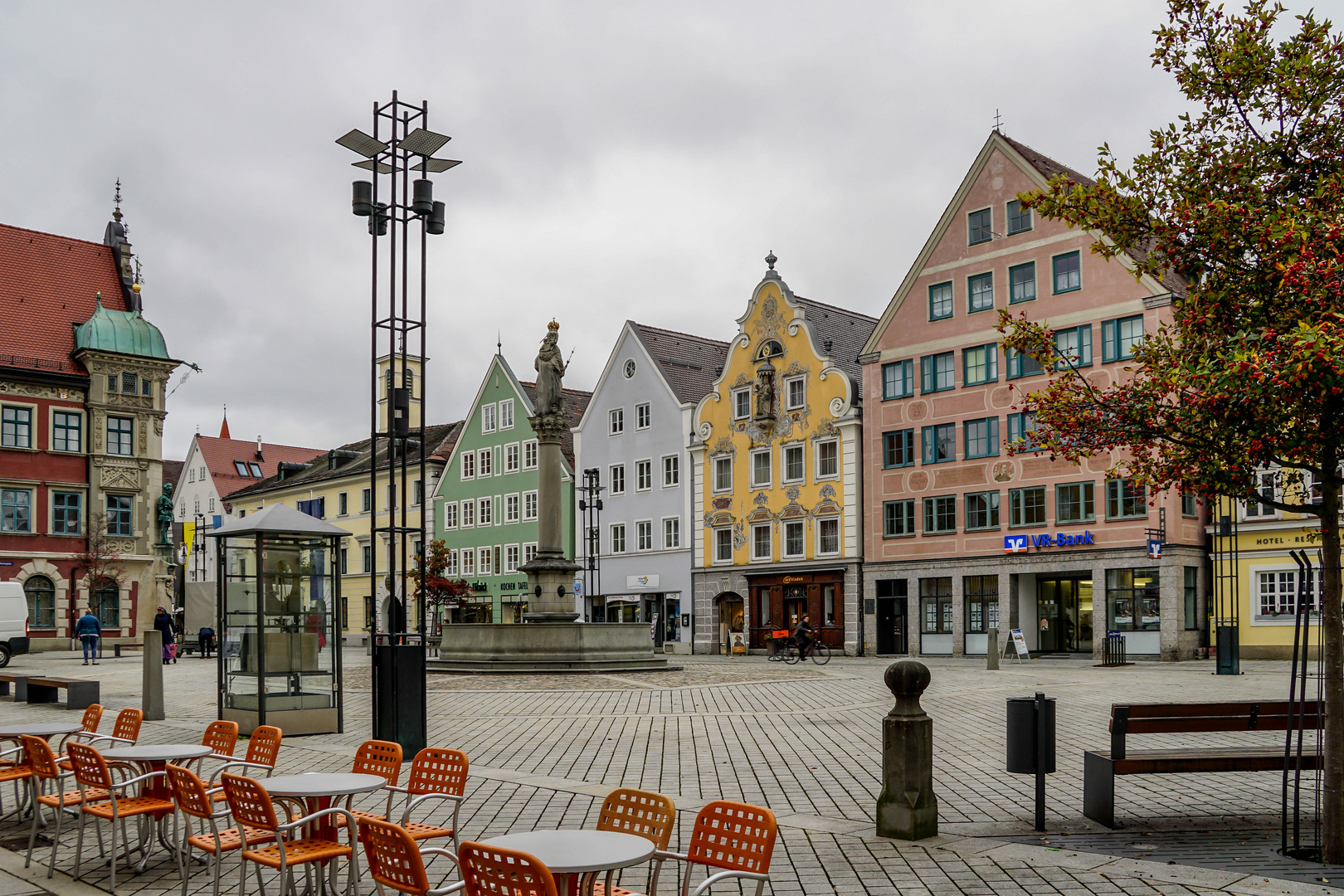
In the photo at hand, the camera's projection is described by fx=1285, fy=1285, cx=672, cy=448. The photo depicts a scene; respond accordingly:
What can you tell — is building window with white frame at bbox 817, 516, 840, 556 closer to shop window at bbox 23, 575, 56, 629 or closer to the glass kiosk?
shop window at bbox 23, 575, 56, 629

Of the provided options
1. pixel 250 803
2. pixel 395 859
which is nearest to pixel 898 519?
pixel 250 803

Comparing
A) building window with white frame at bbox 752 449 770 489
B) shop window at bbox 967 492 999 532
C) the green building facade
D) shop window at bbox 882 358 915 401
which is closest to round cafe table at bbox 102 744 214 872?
shop window at bbox 967 492 999 532

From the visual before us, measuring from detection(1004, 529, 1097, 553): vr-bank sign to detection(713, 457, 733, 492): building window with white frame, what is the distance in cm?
1286

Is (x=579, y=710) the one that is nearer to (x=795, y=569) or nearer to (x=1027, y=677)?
(x=1027, y=677)

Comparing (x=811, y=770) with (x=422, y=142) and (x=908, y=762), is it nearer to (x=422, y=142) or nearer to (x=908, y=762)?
(x=908, y=762)

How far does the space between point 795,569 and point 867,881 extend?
39773 mm

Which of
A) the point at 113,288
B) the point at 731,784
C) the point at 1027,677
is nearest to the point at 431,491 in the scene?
the point at 113,288

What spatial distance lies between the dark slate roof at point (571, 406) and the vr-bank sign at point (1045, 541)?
24136 mm

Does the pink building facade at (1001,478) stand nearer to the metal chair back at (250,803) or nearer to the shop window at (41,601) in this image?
the metal chair back at (250,803)

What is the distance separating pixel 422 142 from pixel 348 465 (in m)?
60.8

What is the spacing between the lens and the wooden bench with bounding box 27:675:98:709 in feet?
67.4

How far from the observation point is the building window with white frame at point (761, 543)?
48625mm

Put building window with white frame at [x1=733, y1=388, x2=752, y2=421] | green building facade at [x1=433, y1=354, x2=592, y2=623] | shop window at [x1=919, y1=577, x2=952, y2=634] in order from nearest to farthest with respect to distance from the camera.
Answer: shop window at [x1=919, y1=577, x2=952, y2=634] → building window with white frame at [x1=733, y1=388, x2=752, y2=421] → green building facade at [x1=433, y1=354, x2=592, y2=623]

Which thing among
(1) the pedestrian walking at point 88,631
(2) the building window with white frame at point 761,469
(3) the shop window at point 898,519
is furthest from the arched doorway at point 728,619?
(1) the pedestrian walking at point 88,631
